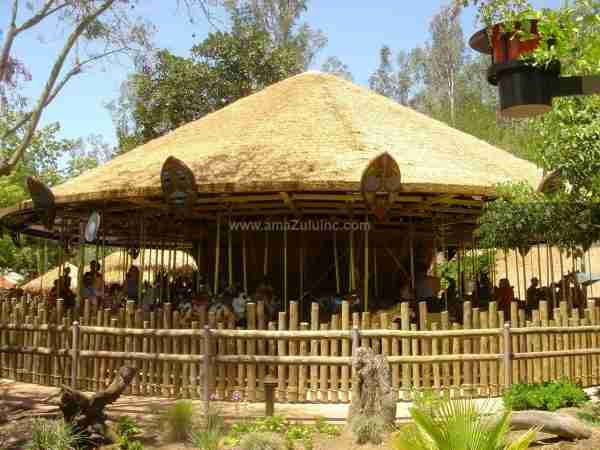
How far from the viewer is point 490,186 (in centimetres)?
1242

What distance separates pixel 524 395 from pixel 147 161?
1056cm

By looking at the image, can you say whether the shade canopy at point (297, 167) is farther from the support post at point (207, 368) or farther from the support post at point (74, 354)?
the support post at point (207, 368)

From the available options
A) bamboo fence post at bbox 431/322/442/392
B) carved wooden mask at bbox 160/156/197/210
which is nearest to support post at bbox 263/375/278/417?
bamboo fence post at bbox 431/322/442/392

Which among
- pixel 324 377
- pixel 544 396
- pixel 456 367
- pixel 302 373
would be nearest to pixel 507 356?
pixel 456 367

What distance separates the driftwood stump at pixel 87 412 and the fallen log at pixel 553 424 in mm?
4082

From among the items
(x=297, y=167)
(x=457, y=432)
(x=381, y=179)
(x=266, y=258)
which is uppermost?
(x=297, y=167)

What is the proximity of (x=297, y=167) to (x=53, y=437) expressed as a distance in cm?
747

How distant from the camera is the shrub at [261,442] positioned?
20.0ft

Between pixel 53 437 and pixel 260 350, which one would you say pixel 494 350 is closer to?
pixel 260 350

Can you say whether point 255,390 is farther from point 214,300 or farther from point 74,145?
point 74,145

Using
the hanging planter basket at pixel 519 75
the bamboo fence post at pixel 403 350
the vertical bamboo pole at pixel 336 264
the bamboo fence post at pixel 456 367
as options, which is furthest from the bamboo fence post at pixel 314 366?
the vertical bamboo pole at pixel 336 264

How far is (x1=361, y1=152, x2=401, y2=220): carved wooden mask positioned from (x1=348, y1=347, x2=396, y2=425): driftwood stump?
15.6ft

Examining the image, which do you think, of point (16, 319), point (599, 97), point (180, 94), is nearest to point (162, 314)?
point (16, 319)

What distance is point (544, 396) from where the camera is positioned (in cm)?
802
